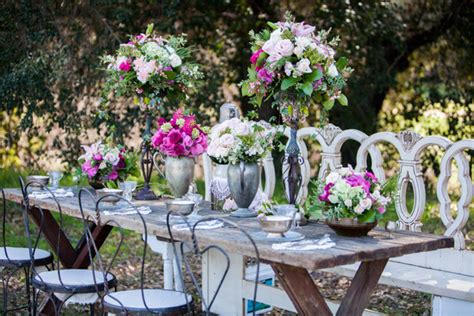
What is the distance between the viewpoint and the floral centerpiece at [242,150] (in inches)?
146

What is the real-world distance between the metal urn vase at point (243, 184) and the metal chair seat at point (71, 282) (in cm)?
75

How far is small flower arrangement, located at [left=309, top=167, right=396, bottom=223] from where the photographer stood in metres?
3.21

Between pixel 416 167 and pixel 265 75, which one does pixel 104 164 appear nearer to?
pixel 265 75

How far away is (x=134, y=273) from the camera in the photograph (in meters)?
6.58

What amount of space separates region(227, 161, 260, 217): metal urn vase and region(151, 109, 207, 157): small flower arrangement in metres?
0.44

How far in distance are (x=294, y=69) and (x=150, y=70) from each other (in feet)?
3.80

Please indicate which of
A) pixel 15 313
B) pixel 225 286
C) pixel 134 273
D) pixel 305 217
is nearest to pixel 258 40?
pixel 305 217

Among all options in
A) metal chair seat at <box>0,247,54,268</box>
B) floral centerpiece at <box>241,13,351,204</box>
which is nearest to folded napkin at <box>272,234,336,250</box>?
floral centerpiece at <box>241,13,351,204</box>

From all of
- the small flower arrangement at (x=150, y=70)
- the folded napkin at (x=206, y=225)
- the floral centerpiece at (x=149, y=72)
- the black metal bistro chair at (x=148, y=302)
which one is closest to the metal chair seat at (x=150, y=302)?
the black metal bistro chair at (x=148, y=302)

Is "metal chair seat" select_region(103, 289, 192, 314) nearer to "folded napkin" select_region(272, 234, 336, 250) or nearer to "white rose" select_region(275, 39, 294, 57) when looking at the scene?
"folded napkin" select_region(272, 234, 336, 250)

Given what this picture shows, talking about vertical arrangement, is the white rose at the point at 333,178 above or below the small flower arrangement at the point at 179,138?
below

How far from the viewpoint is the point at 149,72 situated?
440 centimetres

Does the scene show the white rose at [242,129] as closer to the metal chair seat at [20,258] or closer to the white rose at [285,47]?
the white rose at [285,47]

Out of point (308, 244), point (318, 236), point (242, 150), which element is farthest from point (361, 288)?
point (242, 150)
